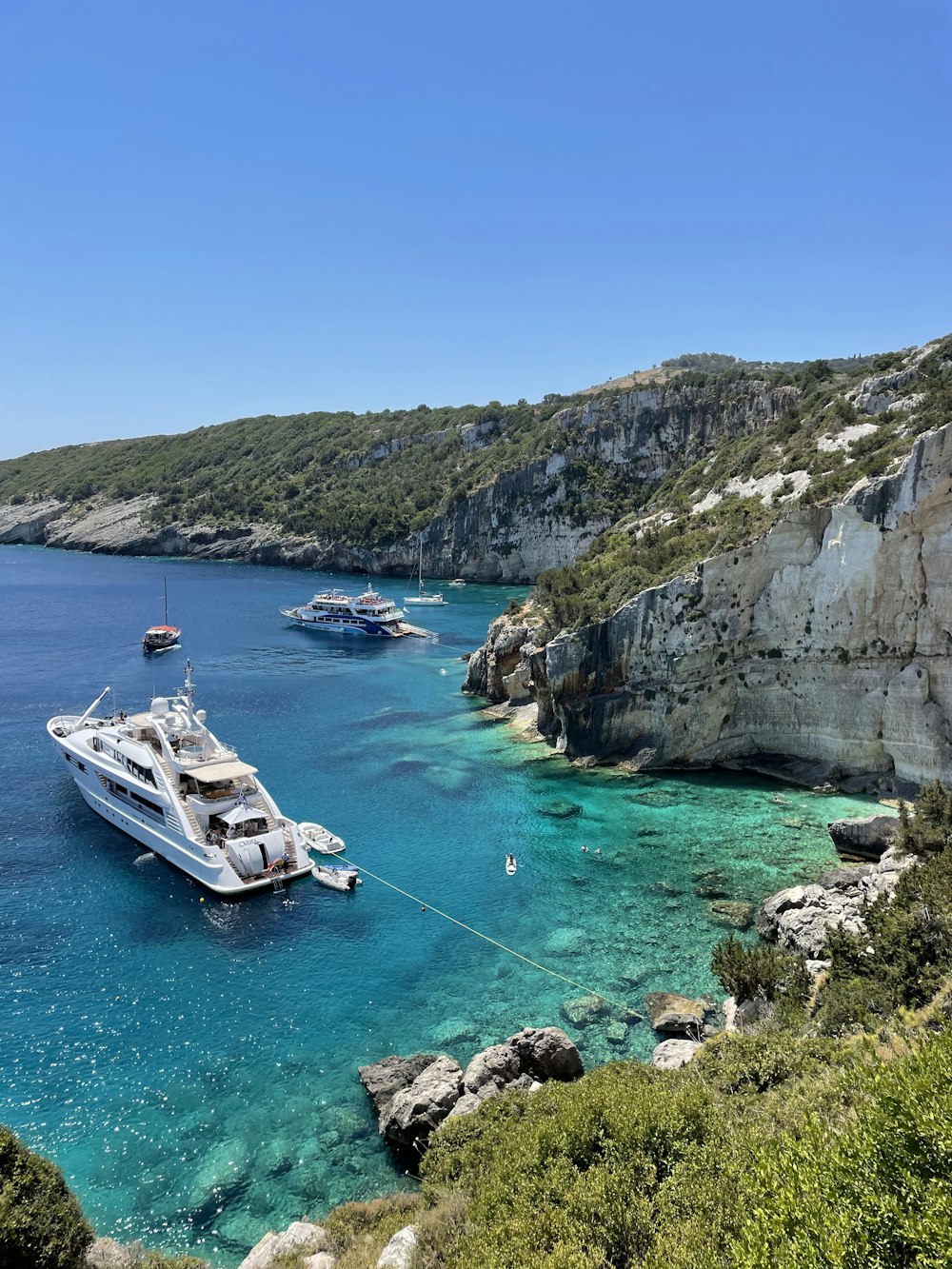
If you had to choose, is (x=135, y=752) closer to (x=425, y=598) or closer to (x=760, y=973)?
(x=760, y=973)

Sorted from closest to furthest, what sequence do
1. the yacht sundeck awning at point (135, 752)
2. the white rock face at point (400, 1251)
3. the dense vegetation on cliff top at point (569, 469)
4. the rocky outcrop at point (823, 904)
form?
the white rock face at point (400, 1251) → the rocky outcrop at point (823, 904) → the yacht sundeck awning at point (135, 752) → the dense vegetation on cliff top at point (569, 469)

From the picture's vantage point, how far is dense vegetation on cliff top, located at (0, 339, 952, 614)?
4297cm

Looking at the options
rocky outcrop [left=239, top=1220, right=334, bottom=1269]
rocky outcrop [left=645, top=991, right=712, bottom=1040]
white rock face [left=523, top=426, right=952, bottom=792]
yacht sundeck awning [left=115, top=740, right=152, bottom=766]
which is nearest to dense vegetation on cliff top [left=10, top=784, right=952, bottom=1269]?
rocky outcrop [left=239, top=1220, right=334, bottom=1269]

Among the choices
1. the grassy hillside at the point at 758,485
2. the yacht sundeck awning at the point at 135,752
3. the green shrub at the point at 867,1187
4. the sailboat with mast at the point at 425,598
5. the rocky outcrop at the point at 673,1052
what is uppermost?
the grassy hillside at the point at 758,485

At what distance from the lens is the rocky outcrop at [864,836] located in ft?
94.7

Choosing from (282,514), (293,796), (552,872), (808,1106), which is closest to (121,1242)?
(808,1106)

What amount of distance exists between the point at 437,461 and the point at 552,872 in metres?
129

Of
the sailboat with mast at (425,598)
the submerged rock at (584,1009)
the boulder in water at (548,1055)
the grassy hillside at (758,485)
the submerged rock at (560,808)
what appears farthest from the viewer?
the sailboat with mast at (425,598)

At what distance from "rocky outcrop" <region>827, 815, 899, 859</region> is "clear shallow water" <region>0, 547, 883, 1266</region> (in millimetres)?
1115

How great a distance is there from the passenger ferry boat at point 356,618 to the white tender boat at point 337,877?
5390 centimetres

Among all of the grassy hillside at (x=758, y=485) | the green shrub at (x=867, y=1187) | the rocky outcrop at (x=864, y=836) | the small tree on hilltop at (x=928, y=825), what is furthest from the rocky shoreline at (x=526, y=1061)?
the grassy hillside at (x=758, y=485)

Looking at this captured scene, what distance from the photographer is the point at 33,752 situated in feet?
→ 139

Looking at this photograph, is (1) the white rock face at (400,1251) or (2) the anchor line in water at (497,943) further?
(2) the anchor line in water at (497,943)

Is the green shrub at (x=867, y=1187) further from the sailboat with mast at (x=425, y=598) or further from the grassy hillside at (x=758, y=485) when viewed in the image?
the sailboat with mast at (x=425, y=598)
